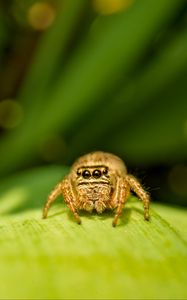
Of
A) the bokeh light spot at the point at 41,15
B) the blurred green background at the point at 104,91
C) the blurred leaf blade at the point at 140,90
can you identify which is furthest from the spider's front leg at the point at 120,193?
the bokeh light spot at the point at 41,15

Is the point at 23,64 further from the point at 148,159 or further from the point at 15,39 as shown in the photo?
the point at 148,159

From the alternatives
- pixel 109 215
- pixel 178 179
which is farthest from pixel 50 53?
pixel 109 215

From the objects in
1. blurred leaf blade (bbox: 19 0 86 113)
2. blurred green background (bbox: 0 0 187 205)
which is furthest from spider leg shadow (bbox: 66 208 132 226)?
blurred leaf blade (bbox: 19 0 86 113)

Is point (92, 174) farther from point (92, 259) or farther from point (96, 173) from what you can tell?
point (92, 259)

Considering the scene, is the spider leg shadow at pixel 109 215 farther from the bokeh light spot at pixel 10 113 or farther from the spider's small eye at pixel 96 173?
the bokeh light spot at pixel 10 113

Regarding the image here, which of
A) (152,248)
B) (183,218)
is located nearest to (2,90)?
(183,218)

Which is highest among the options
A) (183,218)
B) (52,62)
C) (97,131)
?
(52,62)
